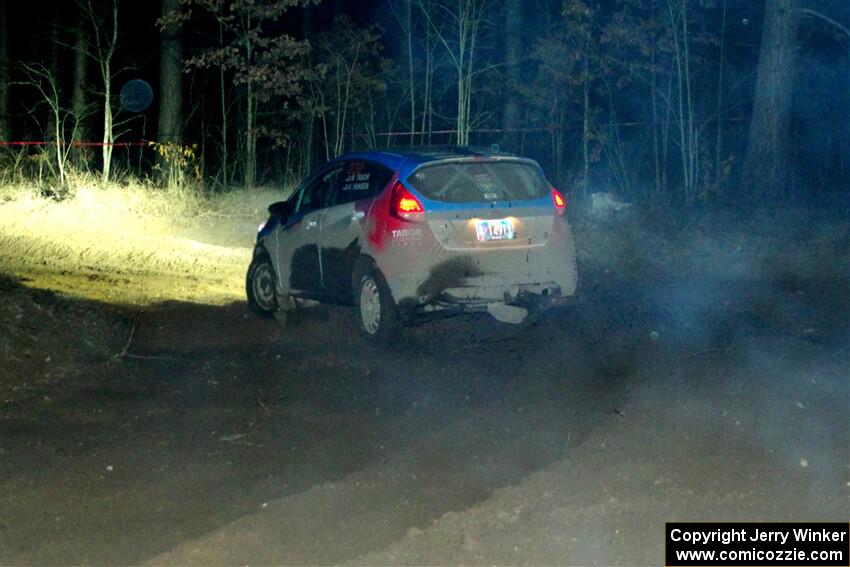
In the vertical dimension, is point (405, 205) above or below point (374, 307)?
above

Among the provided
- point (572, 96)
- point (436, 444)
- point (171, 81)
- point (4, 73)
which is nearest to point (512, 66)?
point (572, 96)

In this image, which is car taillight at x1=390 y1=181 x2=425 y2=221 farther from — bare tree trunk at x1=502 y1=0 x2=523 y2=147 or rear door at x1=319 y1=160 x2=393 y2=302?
bare tree trunk at x1=502 y1=0 x2=523 y2=147

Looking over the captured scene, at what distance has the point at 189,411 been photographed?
840 cm

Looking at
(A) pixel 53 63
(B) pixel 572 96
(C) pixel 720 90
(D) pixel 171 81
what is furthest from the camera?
(A) pixel 53 63

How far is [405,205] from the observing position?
10039mm

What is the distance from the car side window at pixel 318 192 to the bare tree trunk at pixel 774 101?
8749 millimetres

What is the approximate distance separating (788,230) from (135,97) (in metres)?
21.8

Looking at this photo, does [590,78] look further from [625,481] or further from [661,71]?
[625,481]

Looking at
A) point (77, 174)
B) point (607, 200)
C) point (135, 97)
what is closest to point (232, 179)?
point (77, 174)

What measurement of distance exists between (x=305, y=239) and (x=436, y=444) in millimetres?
4629

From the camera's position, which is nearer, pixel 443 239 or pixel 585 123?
pixel 443 239

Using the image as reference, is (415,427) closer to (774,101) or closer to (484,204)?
(484,204)

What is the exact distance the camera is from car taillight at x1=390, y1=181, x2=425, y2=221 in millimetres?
9992

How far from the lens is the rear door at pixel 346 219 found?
34.6 ft
